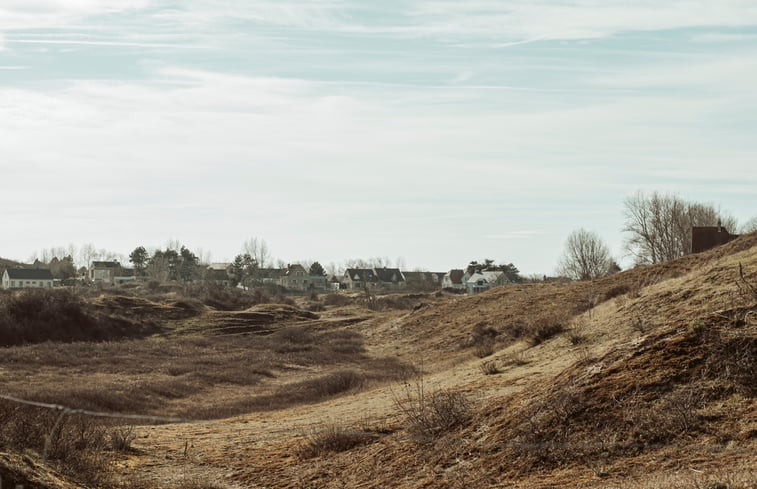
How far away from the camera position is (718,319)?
14.3 meters

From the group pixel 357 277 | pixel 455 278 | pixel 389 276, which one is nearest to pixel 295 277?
pixel 357 277

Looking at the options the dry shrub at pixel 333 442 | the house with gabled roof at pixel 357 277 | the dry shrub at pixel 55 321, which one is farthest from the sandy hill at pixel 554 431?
the house with gabled roof at pixel 357 277

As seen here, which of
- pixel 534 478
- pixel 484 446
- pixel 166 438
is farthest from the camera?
pixel 166 438

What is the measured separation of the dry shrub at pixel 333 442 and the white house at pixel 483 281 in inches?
4983

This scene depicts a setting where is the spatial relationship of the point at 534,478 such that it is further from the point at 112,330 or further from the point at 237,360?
the point at 112,330

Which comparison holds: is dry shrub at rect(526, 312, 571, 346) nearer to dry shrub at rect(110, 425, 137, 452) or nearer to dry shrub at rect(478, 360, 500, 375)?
dry shrub at rect(478, 360, 500, 375)

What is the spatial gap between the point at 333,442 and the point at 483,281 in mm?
132757

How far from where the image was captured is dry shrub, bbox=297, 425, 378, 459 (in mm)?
15062

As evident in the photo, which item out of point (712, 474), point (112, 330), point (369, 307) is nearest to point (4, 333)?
point (112, 330)

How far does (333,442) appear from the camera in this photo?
15.1m

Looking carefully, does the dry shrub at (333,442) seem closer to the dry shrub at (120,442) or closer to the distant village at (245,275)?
the dry shrub at (120,442)

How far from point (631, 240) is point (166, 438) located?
65386 mm

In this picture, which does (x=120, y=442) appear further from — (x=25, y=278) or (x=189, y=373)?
(x=25, y=278)

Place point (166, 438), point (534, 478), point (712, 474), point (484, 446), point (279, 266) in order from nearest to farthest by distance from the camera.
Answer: point (712, 474) < point (534, 478) < point (484, 446) < point (166, 438) < point (279, 266)
